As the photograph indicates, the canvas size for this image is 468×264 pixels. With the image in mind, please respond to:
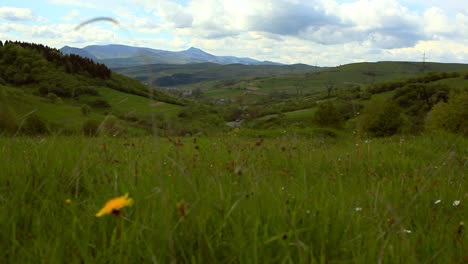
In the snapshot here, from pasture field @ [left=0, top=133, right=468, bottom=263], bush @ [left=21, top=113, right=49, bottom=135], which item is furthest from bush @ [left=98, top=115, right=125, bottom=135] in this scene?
bush @ [left=21, top=113, right=49, bottom=135]

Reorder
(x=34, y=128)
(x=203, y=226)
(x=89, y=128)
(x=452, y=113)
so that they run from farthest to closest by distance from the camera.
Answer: (x=452, y=113) < (x=34, y=128) < (x=89, y=128) < (x=203, y=226)

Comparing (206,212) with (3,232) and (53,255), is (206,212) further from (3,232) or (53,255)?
(3,232)

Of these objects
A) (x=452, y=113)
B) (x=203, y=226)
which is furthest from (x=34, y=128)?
(x=452, y=113)

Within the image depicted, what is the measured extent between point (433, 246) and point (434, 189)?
5.22 ft

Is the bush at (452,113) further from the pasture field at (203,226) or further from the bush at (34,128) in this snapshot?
the pasture field at (203,226)

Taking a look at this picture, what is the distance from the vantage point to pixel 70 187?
2982 mm

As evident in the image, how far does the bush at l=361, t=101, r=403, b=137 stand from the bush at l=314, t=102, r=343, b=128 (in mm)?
11875

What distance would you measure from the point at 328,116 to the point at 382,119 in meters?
13.8

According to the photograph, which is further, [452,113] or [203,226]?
[452,113]

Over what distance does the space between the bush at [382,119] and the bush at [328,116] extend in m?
11.9

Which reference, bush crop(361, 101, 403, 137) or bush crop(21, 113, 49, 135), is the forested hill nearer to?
bush crop(361, 101, 403, 137)

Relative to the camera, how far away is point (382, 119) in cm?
4041

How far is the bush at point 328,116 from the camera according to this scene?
2109 inches

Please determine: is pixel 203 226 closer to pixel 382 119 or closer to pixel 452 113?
pixel 382 119
